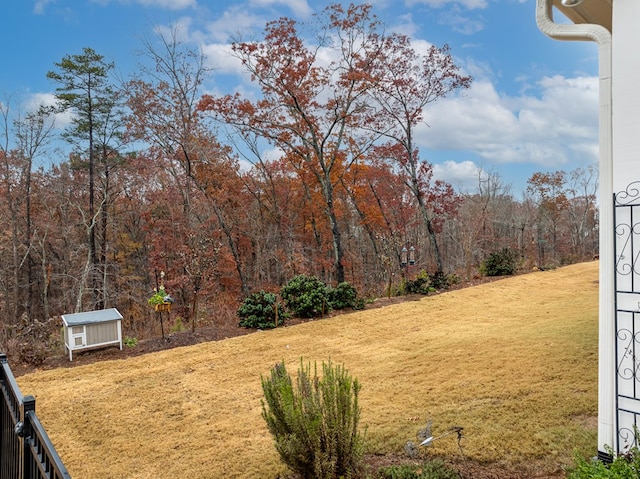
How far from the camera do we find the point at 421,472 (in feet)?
8.68

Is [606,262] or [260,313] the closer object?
[606,262]

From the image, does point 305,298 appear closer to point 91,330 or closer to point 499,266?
point 91,330

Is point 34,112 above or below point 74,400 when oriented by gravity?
above

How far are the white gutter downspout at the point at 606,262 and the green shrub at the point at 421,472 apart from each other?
1.06 meters

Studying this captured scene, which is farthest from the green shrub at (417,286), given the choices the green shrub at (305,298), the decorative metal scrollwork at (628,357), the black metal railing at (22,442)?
the black metal railing at (22,442)

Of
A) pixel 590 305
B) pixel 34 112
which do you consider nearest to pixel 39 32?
pixel 34 112

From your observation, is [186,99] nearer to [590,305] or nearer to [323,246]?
[323,246]

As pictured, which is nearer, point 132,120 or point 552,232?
point 132,120

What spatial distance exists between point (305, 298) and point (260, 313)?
0.98 metres

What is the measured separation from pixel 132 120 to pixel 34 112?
8.24ft

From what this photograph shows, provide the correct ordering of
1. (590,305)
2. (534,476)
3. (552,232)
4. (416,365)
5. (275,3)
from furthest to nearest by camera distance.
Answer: (552,232) < (275,3) < (590,305) < (416,365) < (534,476)

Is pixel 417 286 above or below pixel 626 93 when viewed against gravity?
below

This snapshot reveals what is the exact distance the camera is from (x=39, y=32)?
25.6 feet

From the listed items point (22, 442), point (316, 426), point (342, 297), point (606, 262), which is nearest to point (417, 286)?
point (342, 297)
